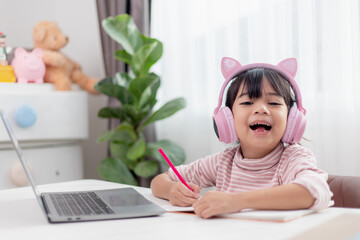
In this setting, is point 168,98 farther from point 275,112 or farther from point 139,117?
point 275,112

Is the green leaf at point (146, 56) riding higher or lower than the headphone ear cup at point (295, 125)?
higher

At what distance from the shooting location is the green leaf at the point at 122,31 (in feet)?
6.53

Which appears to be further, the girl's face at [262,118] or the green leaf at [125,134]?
the green leaf at [125,134]

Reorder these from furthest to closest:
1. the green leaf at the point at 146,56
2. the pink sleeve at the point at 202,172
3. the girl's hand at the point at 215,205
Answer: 1. the green leaf at the point at 146,56
2. the pink sleeve at the point at 202,172
3. the girl's hand at the point at 215,205

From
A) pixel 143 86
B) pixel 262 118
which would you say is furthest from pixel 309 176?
pixel 143 86

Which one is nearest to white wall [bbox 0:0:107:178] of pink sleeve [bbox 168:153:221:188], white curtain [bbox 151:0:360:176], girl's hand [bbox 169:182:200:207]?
white curtain [bbox 151:0:360:176]

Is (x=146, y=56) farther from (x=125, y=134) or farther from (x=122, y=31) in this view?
(x=125, y=134)

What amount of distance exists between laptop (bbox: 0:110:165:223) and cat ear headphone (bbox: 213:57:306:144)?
0.91ft

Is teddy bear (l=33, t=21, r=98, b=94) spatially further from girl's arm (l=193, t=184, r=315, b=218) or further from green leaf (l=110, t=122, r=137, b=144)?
girl's arm (l=193, t=184, r=315, b=218)

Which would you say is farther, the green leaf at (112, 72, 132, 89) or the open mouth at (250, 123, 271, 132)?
the green leaf at (112, 72, 132, 89)

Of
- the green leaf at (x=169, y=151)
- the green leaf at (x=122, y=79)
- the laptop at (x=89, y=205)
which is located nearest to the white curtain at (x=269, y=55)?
the green leaf at (x=169, y=151)

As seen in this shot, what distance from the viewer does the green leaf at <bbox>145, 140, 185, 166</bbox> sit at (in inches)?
78.4

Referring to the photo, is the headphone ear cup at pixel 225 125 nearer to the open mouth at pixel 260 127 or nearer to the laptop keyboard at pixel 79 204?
the open mouth at pixel 260 127

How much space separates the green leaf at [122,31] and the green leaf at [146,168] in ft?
1.78
